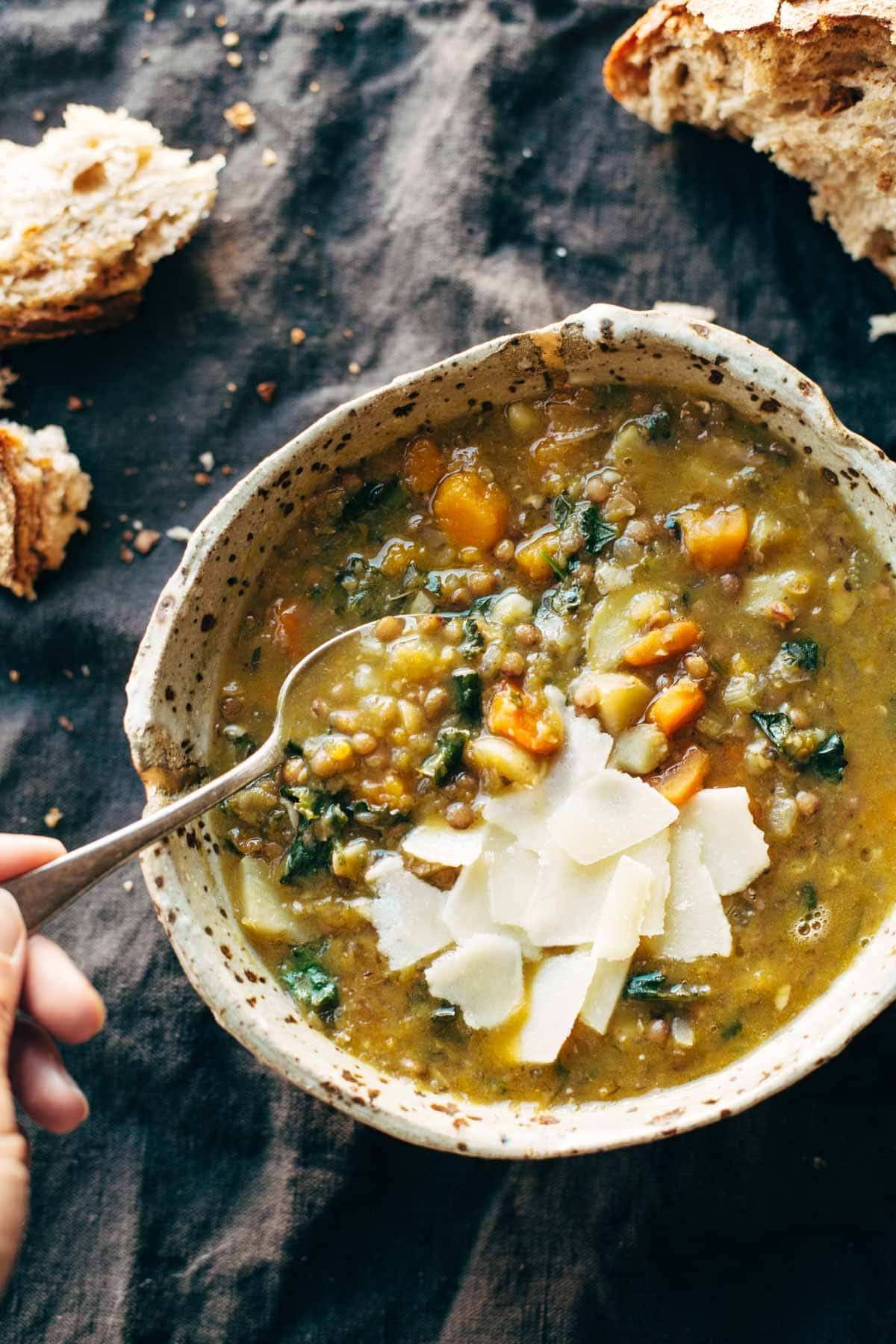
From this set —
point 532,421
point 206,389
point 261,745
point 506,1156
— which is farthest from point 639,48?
point 506,1156

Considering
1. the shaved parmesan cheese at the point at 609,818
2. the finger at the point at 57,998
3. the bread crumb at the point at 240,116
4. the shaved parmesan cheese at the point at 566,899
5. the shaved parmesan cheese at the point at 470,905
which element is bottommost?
the finger at the point at 57,998

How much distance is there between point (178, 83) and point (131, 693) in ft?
6.30

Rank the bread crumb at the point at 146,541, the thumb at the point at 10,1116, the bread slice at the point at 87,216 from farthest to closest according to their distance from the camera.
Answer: the bread crumb at the point at 146,541, the bread slice at the point at 87,216, the thumb at the point at 10,1116

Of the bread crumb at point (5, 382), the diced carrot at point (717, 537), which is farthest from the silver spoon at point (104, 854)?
the bread crumb at point (5, 382)

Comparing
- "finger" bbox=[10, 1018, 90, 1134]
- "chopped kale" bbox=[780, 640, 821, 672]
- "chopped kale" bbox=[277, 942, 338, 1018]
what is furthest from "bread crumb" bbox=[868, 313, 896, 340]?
"finger" bbox=[10, 1018, 90, 1134]

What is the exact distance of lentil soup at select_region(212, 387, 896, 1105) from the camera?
8.87ft

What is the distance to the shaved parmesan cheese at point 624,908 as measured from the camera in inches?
103

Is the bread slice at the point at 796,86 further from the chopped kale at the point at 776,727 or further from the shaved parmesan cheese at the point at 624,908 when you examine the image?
the shaved parmesan cheese at the point at 624,908

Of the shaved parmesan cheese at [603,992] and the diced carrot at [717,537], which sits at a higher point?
the diced carrot at [717,537]

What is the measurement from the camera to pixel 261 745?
9.50 ft

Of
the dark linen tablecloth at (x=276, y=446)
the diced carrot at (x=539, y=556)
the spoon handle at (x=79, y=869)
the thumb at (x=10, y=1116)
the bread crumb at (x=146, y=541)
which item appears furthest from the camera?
the bread crumb at (x=146, y=541)

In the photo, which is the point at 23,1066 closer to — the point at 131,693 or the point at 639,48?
the point at 131,693

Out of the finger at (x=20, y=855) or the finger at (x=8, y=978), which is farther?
the finger at (x=20, y=855)

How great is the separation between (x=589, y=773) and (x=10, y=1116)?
134 centimetres
